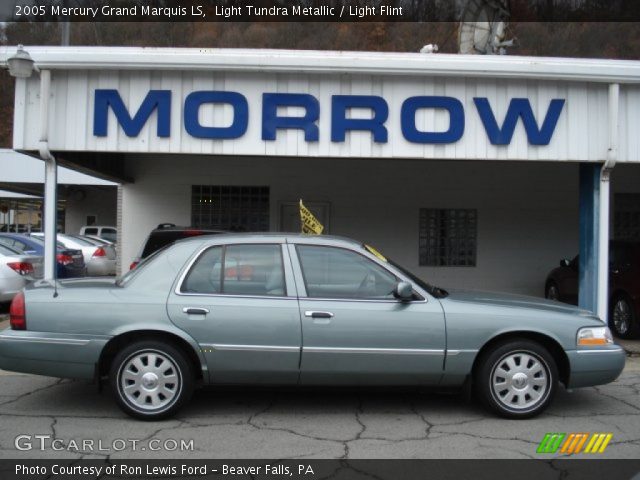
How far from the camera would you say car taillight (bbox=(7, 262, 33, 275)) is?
10.8 meters

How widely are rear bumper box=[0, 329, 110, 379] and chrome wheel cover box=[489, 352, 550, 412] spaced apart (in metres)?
3.26

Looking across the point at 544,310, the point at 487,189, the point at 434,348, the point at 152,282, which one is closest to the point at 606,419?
the point at 544,310

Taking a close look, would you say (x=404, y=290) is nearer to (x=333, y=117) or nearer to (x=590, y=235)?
(x=333, y=117)

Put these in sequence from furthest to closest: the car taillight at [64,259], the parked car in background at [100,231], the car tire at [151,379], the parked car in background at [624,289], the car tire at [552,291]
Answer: the parked car in background at [100,231], the car taillight at [64,259], the car tire at [552,291], the parked car in background at [624,289], the car tire at [151,379]

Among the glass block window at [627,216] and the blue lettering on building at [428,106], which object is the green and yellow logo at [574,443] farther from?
the glass block window at [627,216]

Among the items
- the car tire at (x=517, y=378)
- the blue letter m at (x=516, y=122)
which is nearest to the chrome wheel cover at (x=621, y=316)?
the blue letter m at (x=516, y=122)

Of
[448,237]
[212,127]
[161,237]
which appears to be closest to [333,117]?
[212,127]

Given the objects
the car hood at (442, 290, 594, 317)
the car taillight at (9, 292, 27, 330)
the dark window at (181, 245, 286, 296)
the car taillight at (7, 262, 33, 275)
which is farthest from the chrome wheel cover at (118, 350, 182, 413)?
the car taillight at (7, 262, 33, 275)

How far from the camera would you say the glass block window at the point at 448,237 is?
1301cm

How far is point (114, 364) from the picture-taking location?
5016 millimetres

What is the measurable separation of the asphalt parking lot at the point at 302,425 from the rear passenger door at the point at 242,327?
0.45 meters

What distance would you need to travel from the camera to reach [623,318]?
9.33 meters

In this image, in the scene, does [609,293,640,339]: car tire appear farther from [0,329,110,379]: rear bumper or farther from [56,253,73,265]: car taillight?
[56,253,73,265]: car taillight
